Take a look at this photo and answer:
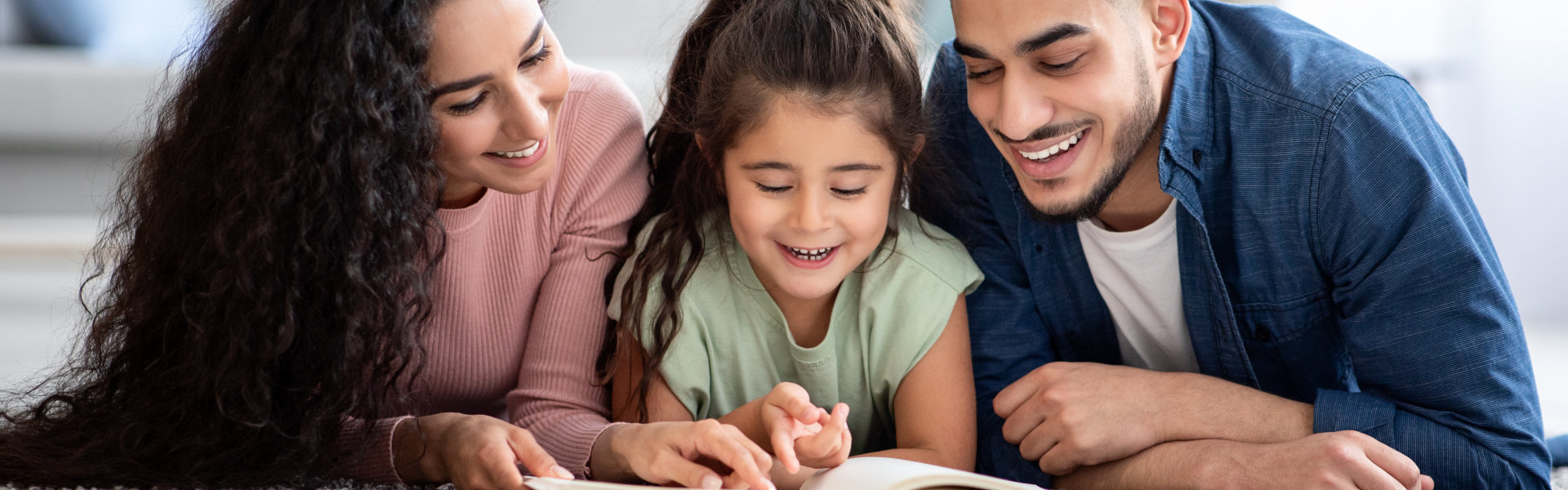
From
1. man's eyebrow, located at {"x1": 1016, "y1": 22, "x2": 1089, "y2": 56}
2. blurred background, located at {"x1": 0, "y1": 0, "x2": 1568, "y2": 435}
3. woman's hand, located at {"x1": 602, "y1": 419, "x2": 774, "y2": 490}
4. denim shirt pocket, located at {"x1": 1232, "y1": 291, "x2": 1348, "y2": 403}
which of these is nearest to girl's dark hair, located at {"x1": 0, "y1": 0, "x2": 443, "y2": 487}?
woman's hand, located at {"x1": 602, "y1": 419, "x2": 774, "y2": 490}

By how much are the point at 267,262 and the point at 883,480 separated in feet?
1.82

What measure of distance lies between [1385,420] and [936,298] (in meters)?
0.44

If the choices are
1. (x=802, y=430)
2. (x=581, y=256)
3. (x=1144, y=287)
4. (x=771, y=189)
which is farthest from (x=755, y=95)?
(x=1144, y=287)

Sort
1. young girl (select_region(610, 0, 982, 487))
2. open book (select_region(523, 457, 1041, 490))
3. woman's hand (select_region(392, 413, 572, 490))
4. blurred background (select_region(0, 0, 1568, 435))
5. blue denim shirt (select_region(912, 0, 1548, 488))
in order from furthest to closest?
1. blurred background (select_region(0, 0, 1568, 435))
2. young girl (select_region(610, 0, 982, 487))
3. blue denim shirt (select_region(912, 0, 1548, 488))
4. woman's hand (select_region(392, 413, 572, 490))
5. open book (select_region(523, 457, 1041, 490))

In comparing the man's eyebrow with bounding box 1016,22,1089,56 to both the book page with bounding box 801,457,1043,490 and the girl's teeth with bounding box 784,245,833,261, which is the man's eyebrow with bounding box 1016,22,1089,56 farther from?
the book page with bounding box 801,457,1043,490

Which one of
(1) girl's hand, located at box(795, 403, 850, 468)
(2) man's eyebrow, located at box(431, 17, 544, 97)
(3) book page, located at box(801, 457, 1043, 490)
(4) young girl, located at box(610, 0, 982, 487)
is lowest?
(3) book page, located at box(801, 457, 1043, 490)

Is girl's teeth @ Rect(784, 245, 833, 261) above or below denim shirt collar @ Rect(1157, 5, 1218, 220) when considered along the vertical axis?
below

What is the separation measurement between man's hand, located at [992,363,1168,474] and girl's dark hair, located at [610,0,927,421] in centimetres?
23

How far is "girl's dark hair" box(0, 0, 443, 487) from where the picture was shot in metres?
0.99

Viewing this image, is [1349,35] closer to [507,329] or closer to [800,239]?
[800,239]

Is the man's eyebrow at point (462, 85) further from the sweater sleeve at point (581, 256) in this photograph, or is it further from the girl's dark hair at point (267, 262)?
the sweater sleeve at point (581, 256)

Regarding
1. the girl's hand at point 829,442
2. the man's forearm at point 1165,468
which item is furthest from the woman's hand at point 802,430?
the man's forearm at point 1165,468

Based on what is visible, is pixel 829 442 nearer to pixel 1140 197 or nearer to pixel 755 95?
pixel 755 95

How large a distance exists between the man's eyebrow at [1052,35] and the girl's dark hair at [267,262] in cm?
55
